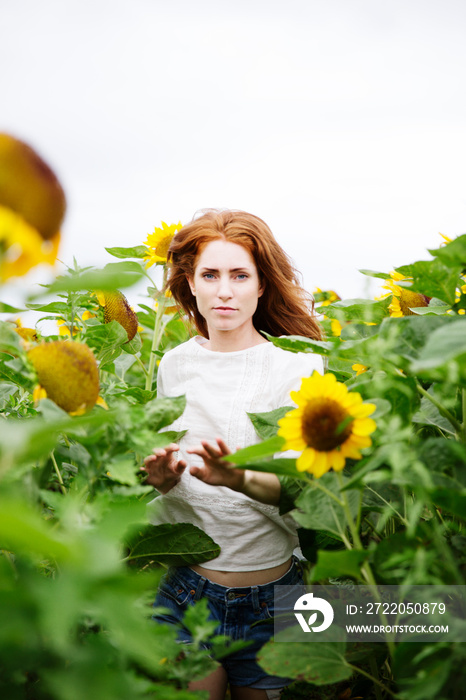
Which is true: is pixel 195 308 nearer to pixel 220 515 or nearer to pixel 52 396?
pixel 220 515

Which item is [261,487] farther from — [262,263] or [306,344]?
[262,263]

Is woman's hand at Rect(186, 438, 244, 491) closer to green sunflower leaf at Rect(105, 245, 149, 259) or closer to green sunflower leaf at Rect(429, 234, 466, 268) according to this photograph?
green sunflower leaf at Rect(429, 234, 466, 268)

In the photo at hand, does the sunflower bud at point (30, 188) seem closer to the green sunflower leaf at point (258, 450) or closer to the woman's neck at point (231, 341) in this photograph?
the green sunflower leaf at point (258, 450)

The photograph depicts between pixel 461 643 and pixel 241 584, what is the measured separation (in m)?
0.74

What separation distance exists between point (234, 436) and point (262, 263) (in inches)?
18.0

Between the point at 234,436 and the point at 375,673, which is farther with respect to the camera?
the point at 234,436

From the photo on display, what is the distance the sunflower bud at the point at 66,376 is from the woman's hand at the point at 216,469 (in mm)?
227

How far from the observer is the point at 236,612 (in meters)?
1.21

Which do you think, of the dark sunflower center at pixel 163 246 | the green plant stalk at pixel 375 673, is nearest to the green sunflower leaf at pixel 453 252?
the green plant stalk at pixel 375 673

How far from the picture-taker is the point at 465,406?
703mm

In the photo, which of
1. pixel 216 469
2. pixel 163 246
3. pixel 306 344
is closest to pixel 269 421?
pixel 216 469

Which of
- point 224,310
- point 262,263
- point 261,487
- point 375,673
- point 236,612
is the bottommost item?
point 236,612

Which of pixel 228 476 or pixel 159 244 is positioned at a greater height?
pixel 159 244

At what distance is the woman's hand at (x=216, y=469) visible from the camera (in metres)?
0.89
